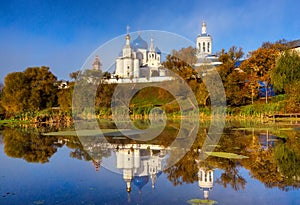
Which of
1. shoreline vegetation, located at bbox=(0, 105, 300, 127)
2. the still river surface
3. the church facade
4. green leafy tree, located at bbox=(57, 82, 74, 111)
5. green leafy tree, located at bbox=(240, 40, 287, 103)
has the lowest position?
the still river surface

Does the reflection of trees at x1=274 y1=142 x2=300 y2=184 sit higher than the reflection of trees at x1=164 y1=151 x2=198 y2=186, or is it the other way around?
the reflection of trees at x1=274 y1=142 x2=300 y2=184

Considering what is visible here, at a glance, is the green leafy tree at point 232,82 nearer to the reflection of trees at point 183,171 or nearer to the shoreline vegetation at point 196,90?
the shoreline vegetation at point 196,90

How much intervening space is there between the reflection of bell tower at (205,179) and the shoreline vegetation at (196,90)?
18.1 metres

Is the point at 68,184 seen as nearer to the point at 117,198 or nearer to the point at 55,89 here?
the point at 117,198

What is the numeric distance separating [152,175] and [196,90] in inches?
1012

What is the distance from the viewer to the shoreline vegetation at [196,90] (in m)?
27.5

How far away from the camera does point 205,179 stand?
655 cm

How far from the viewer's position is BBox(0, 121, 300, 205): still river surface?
538cm

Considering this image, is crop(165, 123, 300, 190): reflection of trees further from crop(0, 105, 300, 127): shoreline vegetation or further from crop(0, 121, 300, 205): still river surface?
crop(0, 105, 300, 127): shoreline vegetation

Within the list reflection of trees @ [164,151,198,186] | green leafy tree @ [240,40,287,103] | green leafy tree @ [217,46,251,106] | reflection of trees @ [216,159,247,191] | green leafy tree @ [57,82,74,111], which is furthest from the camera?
green leafy tree @ [57,82,74,111]

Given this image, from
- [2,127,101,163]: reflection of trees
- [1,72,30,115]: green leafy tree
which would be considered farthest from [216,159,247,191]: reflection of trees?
[1,72,30,115]: green leafy tree

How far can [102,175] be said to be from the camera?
7.25 m

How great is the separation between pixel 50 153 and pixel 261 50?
27646mm

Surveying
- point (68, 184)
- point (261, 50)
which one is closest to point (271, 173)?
→ point (68, 184)
